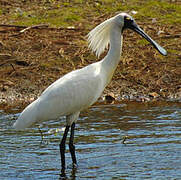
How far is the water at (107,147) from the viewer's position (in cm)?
710

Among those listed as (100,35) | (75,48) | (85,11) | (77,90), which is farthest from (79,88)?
(85,11)

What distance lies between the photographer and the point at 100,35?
779cm

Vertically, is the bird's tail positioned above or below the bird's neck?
below

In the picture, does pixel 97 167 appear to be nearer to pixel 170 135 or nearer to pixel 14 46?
pixel 170 135

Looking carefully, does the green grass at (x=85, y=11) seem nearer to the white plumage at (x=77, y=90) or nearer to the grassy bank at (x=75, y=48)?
the grassy bank at (x=75, y=48)

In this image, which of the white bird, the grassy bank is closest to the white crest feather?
the white bird

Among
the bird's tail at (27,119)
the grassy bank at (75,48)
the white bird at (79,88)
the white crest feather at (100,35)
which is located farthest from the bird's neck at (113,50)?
the grassy bank at (75,48)

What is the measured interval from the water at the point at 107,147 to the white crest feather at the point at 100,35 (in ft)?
4.54

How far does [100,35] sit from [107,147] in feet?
5.07

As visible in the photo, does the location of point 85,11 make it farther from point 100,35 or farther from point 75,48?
point 100,35

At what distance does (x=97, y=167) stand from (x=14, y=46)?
606 cm

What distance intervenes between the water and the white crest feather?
138cm

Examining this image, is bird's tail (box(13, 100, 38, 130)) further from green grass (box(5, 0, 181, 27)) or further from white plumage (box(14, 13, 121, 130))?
green grass (box(5, 0, 181, 27))

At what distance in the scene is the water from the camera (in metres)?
7.10
